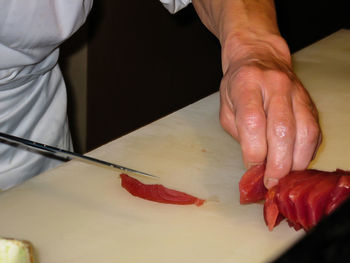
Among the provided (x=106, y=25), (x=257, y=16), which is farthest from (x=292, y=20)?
(x=257, y=16)

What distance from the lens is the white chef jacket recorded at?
3.80 feet

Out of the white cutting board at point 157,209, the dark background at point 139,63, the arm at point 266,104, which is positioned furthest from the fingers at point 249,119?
the dark background at point 139,63

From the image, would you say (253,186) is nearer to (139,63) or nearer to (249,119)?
(249,119)

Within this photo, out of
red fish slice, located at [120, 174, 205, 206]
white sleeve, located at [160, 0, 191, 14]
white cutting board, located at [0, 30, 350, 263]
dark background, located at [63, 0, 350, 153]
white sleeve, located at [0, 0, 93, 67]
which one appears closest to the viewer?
white cutting board, located at [0, 30, 350, 263]

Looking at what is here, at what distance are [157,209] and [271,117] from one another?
27cm

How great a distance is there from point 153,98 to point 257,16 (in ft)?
5.57

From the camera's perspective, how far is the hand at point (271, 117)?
973 millimetres

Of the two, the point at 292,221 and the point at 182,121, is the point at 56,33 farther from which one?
the point at 292,221

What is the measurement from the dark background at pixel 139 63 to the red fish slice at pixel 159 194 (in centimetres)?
143

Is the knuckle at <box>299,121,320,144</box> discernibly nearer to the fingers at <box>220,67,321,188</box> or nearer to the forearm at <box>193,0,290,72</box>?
the fingers at <box>220,67,321,188</box>

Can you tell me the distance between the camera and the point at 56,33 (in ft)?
4.01

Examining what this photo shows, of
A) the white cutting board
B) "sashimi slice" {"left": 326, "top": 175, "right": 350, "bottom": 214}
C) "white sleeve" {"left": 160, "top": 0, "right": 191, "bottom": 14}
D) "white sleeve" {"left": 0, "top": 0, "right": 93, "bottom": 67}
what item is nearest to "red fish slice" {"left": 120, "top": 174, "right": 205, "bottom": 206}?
the white cutting board

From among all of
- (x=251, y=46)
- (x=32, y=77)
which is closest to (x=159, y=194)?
(x=251, y=46)

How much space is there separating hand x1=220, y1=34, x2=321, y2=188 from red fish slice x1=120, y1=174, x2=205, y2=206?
0.43ft
